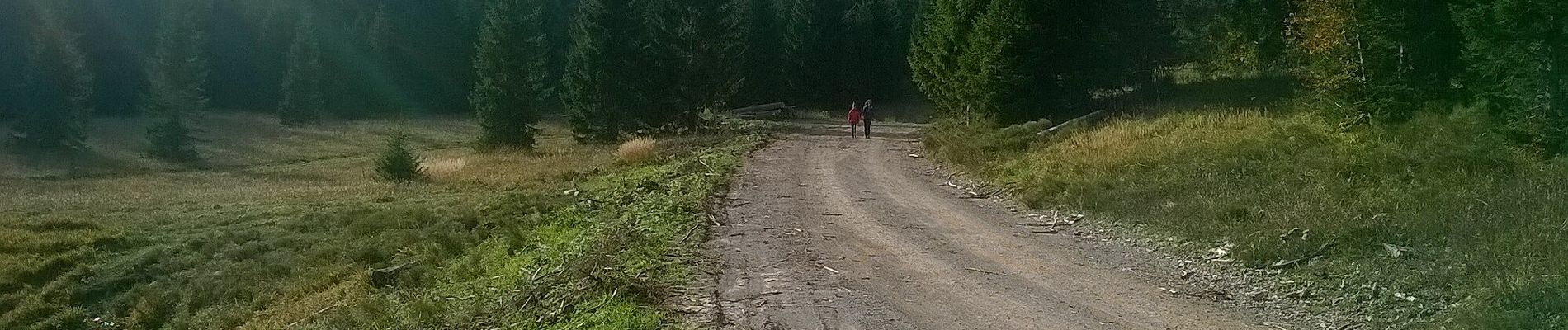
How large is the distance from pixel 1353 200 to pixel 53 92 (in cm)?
6485

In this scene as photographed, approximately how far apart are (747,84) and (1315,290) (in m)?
56.6

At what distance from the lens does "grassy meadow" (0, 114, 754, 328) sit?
9961 millimetres

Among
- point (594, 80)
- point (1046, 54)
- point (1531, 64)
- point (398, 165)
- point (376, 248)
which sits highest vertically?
point (1046, 54)

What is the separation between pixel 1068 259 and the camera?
989 centimetres

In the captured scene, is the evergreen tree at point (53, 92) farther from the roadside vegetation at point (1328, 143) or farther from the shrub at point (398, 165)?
the roadside vegetation at point (1328, 143)

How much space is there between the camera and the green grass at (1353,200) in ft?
24.4

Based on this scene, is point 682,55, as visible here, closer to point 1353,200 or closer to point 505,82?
point 505,82

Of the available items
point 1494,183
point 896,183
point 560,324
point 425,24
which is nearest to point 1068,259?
point 560,324

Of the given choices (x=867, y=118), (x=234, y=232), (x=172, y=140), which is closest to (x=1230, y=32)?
(x=867, y=118)

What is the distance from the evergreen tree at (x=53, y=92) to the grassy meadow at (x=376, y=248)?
2437 cm

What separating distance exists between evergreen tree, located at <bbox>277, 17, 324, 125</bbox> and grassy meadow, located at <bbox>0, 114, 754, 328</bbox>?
121ft

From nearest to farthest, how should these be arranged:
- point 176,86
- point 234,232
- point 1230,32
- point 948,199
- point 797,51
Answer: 1. point 948,199
2. point 234,232
3. point 1230,32
4. point 176,86
5. point 797,51

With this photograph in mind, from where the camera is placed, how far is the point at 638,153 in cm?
2573

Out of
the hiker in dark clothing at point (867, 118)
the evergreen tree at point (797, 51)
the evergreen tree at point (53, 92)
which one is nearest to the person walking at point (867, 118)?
the hiker in dark clothing at point (867, 118)
